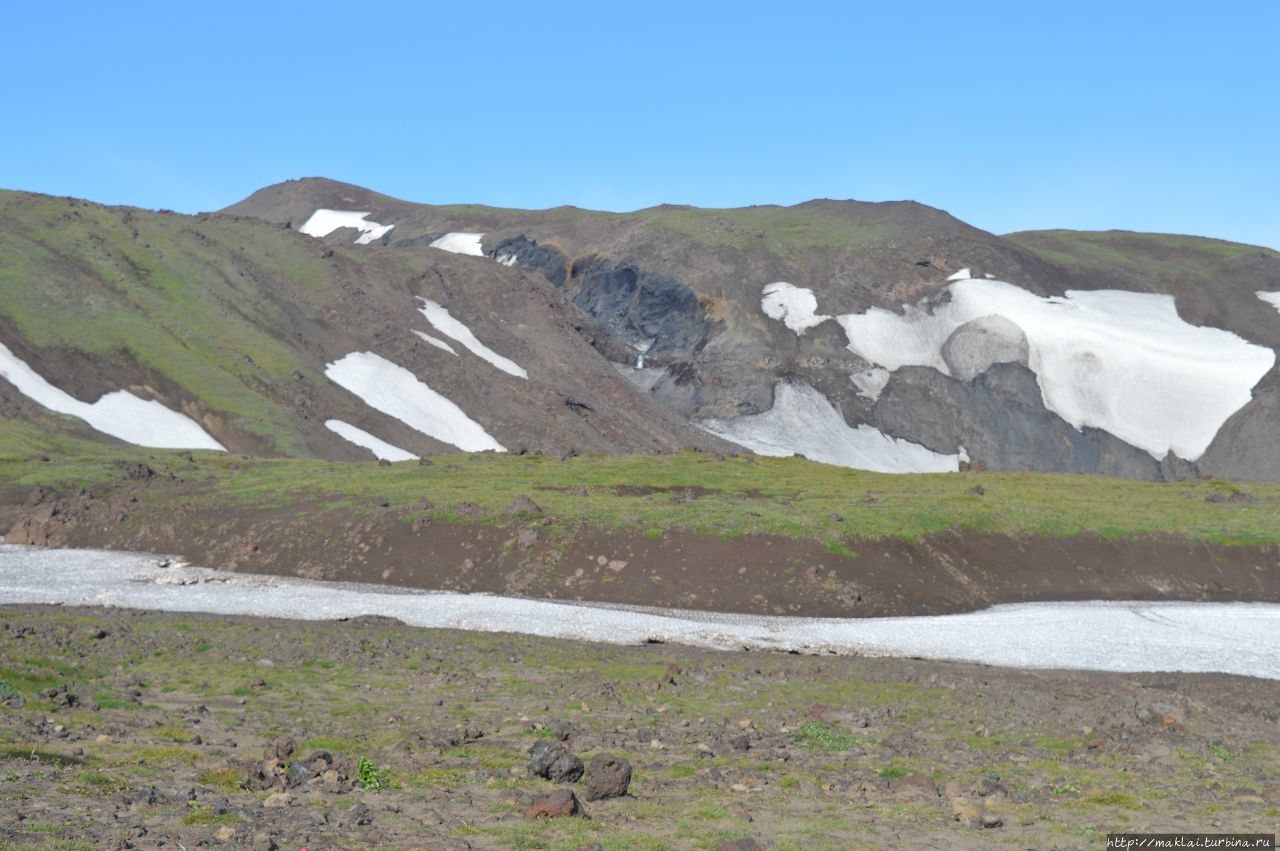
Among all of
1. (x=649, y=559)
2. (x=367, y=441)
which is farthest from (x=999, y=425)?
(x=649, y=559)

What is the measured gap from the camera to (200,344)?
342 ft

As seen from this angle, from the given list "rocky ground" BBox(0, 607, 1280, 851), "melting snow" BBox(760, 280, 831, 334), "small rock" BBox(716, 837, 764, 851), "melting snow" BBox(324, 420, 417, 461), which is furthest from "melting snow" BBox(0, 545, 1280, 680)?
"melting snow" BBox(760, 280, 831, 334)

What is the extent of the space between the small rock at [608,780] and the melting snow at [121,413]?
250ft

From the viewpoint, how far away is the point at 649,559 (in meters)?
54.4

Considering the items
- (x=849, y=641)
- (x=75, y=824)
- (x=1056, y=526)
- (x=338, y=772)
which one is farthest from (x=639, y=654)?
(x=1056, y=526)

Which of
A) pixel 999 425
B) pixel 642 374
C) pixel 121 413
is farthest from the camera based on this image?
pixel 642 374

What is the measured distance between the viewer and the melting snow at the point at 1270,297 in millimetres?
163875

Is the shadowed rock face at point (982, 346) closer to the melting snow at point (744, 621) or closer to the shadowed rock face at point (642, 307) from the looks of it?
the shadowed rock face at point (642, 307)

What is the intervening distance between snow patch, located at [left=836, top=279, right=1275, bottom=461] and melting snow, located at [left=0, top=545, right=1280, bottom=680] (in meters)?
92.4

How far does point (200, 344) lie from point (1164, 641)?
83.3 m

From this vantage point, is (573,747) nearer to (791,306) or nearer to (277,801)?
(277,801)

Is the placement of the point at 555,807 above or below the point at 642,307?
below

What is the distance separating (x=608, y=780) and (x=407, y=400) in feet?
309

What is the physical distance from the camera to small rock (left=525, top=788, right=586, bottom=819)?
17.1 metres
